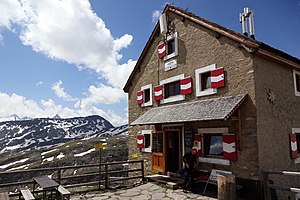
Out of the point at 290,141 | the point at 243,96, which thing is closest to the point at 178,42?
the point at 243,96

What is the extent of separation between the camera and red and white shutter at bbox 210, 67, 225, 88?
10232 millimetres

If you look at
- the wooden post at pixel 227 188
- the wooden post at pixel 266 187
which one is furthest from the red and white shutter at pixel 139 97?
the wooden post at pixel 227 188

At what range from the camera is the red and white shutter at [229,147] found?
9.48 metres

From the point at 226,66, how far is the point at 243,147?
316cm

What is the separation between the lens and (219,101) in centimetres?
1004

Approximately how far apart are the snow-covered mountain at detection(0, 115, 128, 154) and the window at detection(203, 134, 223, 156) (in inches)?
4217

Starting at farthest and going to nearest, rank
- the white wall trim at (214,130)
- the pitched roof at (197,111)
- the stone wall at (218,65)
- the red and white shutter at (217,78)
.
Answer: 1. the red and white shutter at (217,78)
2. the white wall trim at (214,130)
3. the stone wall at (218,65)
4. the pitched roof at (197,111)

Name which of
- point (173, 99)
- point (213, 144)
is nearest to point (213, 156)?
point (213, 144)

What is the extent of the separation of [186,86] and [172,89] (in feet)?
4.46

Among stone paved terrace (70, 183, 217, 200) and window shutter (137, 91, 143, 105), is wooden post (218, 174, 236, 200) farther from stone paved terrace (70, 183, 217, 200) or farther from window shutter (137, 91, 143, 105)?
window shutter (137, 91, 143, 105)

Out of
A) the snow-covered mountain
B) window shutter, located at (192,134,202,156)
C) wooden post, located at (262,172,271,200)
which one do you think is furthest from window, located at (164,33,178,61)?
the snow-covered mountain

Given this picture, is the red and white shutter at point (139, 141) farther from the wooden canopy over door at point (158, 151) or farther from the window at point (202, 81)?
the window at point (202, 81)

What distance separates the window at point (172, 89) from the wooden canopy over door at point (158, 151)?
6.44ft

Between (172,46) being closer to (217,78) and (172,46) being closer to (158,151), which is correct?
(217,78)
